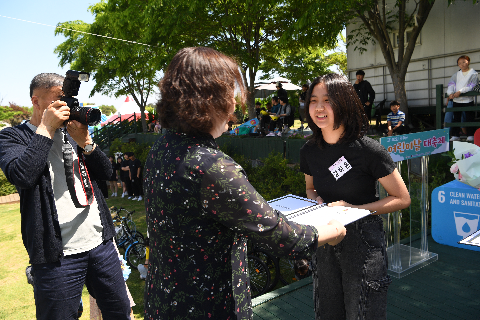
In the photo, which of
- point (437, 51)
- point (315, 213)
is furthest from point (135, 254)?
point (437, 51)

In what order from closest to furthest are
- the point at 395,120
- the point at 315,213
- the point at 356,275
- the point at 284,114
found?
the point at 315,213 < the point at 356,275 < the point at 395,120 < the point at 284,114

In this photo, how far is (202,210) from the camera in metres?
1.24

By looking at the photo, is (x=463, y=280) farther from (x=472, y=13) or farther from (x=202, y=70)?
(x=472, y=13)

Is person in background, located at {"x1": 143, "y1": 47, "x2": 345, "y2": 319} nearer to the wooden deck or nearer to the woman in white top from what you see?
the wooden deck

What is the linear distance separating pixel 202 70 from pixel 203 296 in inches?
32.1

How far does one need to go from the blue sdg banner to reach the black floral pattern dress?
2711 millimetres

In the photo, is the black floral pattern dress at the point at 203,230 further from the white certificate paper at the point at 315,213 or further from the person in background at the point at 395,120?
the person in background at the point at 395,120

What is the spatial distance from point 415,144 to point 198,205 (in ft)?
11.6

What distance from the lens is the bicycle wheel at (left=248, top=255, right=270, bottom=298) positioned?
Answer: 20.6 feet

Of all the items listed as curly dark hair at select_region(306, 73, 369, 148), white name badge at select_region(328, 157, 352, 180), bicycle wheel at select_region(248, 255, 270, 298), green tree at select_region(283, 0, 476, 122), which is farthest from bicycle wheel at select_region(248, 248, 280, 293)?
green tree at select_region(283, 0, 476, 122)

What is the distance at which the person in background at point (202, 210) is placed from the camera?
123cm

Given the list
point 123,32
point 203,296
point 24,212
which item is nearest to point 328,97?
point 203,296

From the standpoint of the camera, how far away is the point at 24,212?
7.30ft

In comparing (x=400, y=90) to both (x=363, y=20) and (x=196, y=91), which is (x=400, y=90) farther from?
(x=196, y=91)
